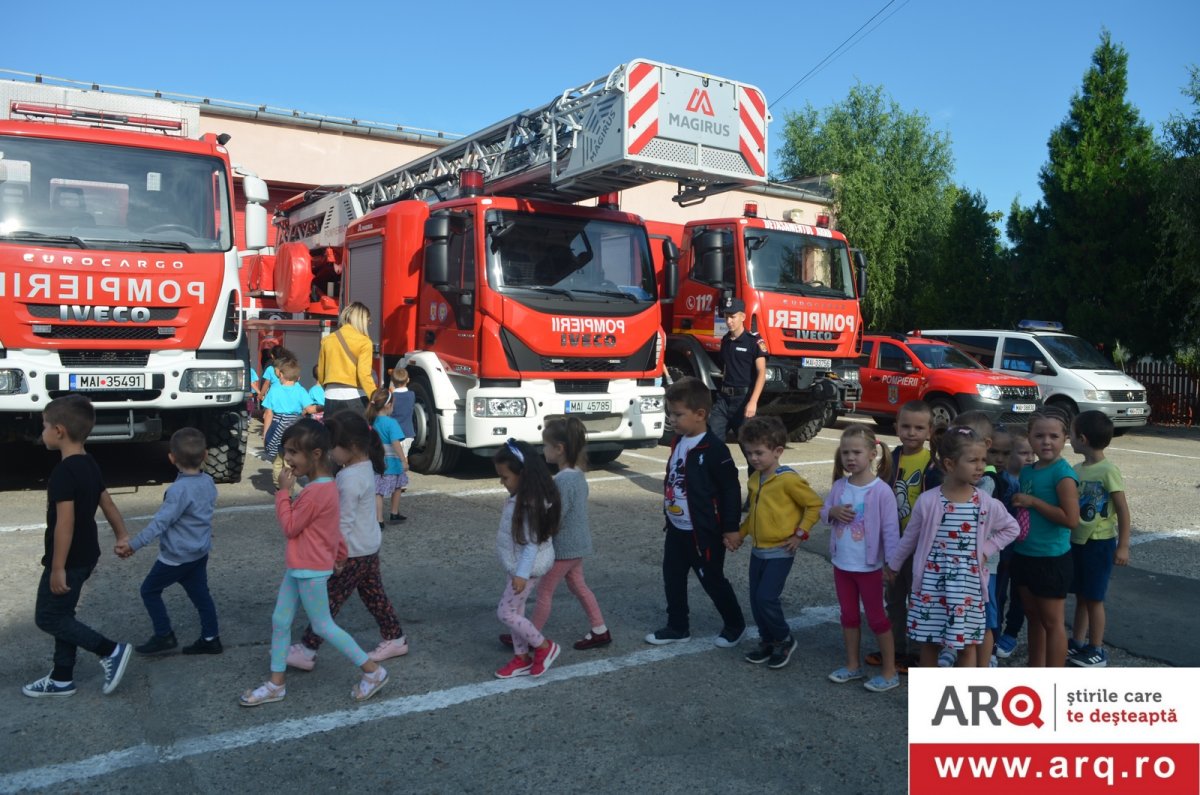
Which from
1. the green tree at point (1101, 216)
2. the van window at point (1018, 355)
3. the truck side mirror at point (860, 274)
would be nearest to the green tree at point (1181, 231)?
the green tree at point (1101, 216)

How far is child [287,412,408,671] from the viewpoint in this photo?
14.2 feet

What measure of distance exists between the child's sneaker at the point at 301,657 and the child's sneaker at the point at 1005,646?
129 inches

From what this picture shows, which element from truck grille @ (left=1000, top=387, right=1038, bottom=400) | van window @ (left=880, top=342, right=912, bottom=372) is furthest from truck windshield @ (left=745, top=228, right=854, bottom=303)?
truck grille @ (left=1000, top=387, right=1038, bottom=400)

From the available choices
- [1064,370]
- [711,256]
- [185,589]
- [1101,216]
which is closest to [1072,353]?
[1064,370]

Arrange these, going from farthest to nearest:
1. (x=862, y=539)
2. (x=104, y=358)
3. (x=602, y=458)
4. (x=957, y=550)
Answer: (x=602, y=458), (x=104, y=358), (x=862, y=539), (x=957, y=550)

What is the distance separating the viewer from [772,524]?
4391 mm

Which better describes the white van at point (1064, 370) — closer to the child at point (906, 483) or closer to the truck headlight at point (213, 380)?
the child at point (906, 483)

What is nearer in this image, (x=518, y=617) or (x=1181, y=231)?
(x=518, y=617)

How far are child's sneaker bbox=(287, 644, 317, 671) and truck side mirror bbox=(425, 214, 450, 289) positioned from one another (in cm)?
509

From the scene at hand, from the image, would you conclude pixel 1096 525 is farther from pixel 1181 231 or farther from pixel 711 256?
pixel 1181 231

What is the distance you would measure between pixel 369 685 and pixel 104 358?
508cm

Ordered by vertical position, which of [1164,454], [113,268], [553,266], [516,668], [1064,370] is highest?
[553,266]

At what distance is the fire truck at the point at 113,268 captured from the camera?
754 centimetres

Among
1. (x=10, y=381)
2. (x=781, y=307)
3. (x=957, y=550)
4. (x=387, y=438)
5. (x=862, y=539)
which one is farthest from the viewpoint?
(x=781, y=307)
